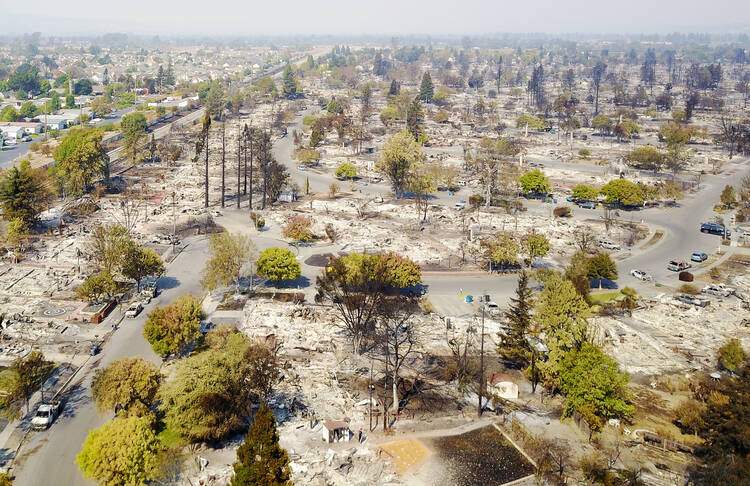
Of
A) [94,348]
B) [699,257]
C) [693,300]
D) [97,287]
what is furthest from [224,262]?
[699,257]

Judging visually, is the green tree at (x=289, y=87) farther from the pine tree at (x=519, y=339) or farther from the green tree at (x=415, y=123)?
the pine tree at (x=519, y=339)

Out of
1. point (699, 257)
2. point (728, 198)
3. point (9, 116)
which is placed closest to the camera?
point (699, 257)

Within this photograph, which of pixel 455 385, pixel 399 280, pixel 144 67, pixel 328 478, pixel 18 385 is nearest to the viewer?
pixel 328 478

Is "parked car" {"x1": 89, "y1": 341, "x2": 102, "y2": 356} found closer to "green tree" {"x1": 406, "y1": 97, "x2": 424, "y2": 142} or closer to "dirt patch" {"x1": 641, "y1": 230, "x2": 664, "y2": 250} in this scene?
"dirt patch" {"x1": 641, "y1": 230, "x2": 664, "y2": 250}

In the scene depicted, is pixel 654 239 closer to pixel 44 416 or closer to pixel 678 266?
pixel 678 266

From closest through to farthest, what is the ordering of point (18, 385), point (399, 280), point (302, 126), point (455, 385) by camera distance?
1. point (18, 385)
2. point (455, 385)
3. point (399, 280)
4. point (302, 126)

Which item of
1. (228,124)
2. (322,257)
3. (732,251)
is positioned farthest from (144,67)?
(732,251)

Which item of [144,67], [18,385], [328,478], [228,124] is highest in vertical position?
[144,67]

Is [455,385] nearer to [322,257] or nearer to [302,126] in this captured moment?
[322,257]
